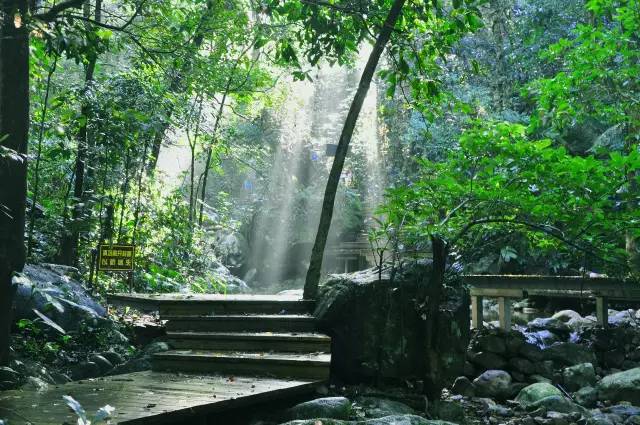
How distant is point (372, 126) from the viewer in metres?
28.0

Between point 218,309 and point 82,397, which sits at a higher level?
point 218,309

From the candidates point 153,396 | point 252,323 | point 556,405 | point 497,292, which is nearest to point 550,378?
point 556,405

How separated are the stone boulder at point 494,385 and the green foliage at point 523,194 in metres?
2.32

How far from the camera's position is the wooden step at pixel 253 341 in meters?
6.52

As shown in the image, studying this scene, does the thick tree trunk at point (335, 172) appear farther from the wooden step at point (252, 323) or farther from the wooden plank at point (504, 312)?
the wooden plank at point (504, 312)

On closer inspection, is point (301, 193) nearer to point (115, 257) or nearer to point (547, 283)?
point (547, 283)

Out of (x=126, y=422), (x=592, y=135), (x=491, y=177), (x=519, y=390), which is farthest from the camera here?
(x=592, y=135)

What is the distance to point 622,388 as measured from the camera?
8086mm

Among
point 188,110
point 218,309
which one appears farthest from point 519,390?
point 188,110

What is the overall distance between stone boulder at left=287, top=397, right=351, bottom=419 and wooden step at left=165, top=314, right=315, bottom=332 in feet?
5.64

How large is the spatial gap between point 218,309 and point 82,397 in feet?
8.67

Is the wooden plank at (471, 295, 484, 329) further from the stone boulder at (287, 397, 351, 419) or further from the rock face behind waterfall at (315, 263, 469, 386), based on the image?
the stone boulder at (287, 397, 351, 419)

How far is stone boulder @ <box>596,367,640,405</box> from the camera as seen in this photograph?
26.3 feet

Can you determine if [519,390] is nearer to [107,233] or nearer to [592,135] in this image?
[107,233]
